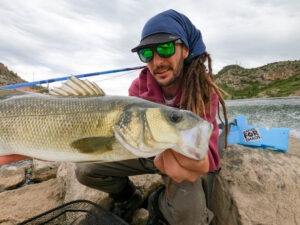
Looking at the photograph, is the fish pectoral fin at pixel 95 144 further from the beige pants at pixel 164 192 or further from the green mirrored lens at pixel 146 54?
the green mirrored lens at pixel 146 54

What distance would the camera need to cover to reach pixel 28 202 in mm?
3215

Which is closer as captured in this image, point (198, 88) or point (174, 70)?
point (198, 88)

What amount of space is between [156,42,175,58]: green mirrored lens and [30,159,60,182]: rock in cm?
441

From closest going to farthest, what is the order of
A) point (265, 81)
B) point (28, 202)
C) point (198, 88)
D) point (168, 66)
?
1. point (198, 88)
2. point (168, 66)
3. point (28, 202)
4. point (265, 81)

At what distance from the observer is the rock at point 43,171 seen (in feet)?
15.5

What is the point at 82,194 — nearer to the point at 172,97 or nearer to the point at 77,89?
the point at 77,89

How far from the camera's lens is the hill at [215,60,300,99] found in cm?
6375

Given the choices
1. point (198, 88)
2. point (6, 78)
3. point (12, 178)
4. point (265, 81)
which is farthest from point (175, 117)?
point (265, 81)

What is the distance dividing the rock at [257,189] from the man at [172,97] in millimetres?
336

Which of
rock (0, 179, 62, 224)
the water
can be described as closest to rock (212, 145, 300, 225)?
rock (0, 179, 62, 224)

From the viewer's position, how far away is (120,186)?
8.96 feet

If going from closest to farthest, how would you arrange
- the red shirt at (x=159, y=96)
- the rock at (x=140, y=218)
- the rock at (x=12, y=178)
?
1. the red shirt at (x=159, y=96)
2. the rock at (x=140, y=218)
3. the rock at (x=12, y=178)

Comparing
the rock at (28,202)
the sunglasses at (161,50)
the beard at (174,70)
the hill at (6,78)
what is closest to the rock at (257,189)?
the beard at (174,70)

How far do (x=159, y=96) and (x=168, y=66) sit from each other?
47 centimetres
